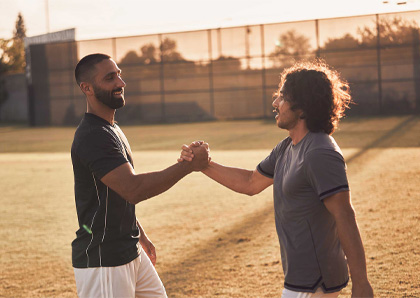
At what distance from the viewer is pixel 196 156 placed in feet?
12.9

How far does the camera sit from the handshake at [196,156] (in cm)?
387

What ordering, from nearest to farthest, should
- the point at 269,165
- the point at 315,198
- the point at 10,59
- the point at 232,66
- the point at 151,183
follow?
the point at 315,198, the point at 151,183, the point at 269,165, the point at 232,66, the point at 10,59

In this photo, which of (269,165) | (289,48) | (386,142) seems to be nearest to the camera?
(269,165)

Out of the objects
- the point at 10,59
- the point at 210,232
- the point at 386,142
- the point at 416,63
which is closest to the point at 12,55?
the point at 10,59

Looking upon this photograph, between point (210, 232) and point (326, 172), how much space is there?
5.44 meters

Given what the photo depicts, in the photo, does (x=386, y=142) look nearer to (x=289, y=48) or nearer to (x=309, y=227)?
(x=309, y=227)

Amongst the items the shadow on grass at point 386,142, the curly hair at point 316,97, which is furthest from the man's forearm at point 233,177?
the shadow on grass at point 386,142

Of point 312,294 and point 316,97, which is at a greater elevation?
point 316,97

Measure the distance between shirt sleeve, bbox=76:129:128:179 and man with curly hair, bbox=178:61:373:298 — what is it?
93 cm

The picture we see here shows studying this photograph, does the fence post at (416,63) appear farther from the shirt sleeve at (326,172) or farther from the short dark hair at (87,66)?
the shirt sleeve at (326,172)

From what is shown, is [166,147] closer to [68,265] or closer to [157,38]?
[68,265]

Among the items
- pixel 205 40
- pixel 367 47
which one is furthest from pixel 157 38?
pixel 367 47

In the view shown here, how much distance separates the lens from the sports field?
595cm

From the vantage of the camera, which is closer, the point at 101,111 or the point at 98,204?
the point at 98,204
